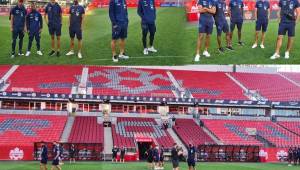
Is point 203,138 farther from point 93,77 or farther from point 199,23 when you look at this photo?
point 199,23

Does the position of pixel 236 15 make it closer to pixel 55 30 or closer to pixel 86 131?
pixel 55 30

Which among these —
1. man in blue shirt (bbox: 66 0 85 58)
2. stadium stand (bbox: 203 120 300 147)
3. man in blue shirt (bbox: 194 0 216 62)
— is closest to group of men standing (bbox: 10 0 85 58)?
man in blue shirt (bbox: 66 0 85 58)

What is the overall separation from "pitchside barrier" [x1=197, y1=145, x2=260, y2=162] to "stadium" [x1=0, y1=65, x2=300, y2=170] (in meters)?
0.06

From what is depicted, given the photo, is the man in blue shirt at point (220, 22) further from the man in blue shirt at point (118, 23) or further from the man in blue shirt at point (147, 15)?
the man in blue shirt at point (118, 23)

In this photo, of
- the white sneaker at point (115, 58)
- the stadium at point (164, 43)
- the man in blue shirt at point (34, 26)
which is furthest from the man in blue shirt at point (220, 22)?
the man in blue shirt at point (34, 26)

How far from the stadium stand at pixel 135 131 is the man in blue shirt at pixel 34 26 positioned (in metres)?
21.9

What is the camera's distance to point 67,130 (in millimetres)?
36188

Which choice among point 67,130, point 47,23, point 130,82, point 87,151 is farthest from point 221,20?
point 130,82

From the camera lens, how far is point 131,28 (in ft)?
40.1

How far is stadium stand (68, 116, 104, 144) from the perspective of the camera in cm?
3319

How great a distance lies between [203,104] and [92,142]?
40.4 ft

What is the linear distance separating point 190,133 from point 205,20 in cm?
2770

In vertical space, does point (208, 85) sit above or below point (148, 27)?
below

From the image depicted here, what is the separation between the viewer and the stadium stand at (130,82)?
42031 millimetres
